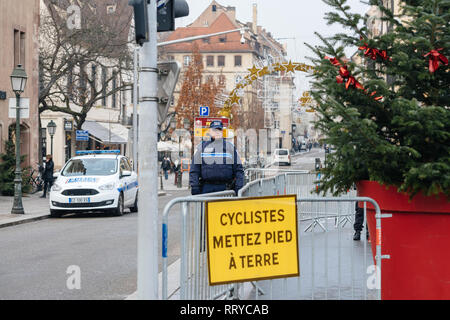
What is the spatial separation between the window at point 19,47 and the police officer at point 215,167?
2248cm

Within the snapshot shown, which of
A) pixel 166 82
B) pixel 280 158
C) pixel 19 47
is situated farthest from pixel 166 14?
pixel 280 158

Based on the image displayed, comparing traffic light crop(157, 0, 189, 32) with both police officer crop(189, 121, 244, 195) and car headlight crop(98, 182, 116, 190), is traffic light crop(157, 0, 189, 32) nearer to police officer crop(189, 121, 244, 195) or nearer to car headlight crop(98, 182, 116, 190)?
police officer crop(189, 121, 244, 195)

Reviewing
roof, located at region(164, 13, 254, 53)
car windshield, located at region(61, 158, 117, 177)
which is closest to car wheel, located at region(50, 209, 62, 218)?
car windshield, located at region(61, 158, 117, 177)

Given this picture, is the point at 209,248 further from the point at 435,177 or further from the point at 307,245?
the point at 435,177

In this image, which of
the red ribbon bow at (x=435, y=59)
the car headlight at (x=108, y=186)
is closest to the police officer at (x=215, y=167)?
the red ribbon bow at (x=435, y=59)

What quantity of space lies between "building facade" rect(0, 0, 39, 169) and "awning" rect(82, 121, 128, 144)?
18293mm

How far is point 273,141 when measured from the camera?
107188 millimetres

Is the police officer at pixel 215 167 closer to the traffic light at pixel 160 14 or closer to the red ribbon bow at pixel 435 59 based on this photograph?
the traffic light at pixel 160 14

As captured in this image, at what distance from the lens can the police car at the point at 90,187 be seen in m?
19.9

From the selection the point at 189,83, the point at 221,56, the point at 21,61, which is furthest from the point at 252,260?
the point at 221,56

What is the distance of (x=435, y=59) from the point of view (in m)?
5.79

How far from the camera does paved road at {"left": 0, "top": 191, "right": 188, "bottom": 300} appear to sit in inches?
342

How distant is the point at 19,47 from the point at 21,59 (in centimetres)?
57

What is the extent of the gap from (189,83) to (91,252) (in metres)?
38.7
